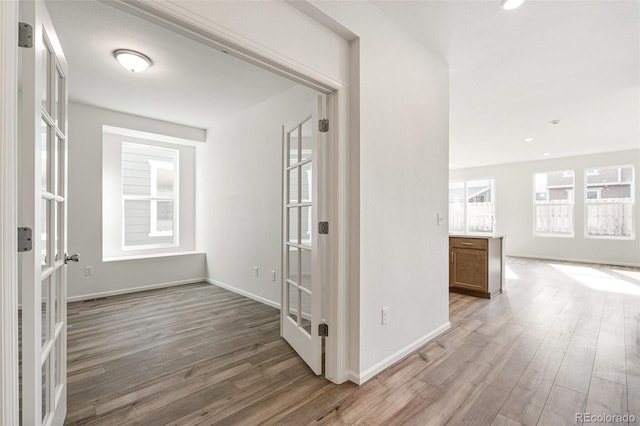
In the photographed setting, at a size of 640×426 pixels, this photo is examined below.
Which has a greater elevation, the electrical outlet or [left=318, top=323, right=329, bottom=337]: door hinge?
the electrical outlet

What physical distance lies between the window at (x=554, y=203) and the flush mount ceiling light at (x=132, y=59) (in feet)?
29.8

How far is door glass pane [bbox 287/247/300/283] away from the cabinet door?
2.90 meters

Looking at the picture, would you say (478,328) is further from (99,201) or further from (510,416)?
(99,201)

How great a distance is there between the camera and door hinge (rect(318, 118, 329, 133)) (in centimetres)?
217

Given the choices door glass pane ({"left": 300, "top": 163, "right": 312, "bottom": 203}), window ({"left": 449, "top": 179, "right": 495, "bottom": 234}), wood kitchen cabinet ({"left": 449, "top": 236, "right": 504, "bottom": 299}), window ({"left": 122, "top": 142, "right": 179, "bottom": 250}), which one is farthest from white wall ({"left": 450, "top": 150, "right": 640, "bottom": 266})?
window ({"left": 122, "top": 142, "right": 179, "bottom": 250})

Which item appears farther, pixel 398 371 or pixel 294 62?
pixel 398 371

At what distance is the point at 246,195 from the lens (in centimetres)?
430

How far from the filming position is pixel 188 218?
555 centimetres

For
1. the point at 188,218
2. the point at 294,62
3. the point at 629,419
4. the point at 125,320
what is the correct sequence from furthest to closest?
1. the point at 188,218
2. the point at 125,320
3. the point at 294,62
4. the point at 629,419

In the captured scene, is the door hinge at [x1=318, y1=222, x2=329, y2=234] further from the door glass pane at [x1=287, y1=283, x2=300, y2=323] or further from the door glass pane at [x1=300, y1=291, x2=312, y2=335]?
the door glass pane at [x1=287, y1=283, x2=300, y2=323]

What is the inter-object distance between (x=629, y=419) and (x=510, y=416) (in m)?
0.64

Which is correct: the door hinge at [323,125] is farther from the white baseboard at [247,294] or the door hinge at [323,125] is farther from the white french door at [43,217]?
the white baseboard at [247,294]

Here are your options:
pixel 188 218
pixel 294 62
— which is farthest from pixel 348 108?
pixel 188 218

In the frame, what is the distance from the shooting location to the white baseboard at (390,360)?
209cm
